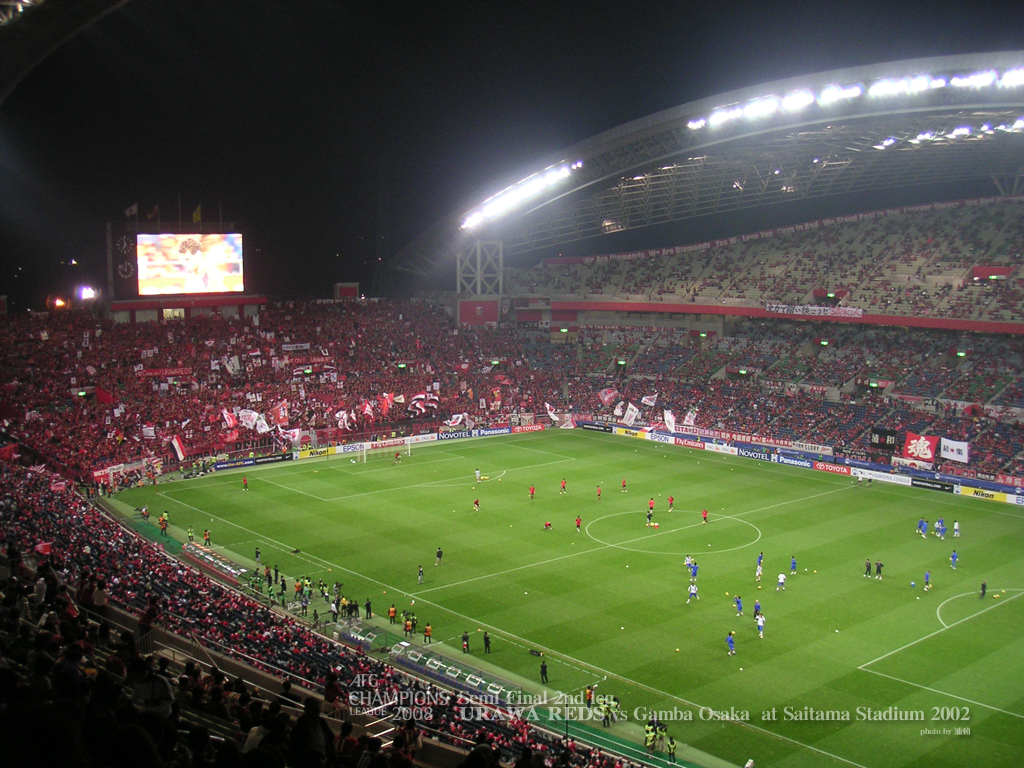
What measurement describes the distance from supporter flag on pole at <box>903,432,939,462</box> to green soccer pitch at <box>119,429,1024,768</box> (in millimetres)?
2669

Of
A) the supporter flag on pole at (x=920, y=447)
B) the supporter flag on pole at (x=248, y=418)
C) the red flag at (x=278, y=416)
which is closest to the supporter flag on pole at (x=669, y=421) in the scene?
the supporter flag on pole at (x=920, y=447)

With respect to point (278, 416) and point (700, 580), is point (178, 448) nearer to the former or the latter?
point (278, 416)

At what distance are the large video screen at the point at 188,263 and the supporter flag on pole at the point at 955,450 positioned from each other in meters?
50.2

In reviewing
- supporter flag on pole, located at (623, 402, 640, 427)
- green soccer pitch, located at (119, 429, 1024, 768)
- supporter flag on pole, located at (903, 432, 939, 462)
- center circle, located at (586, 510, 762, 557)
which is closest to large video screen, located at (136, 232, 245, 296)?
green soccer pitch, located at (119, 429, 1024, 768)

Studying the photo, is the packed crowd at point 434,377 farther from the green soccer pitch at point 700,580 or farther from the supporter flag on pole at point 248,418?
the green soccer pitch at point 700,580

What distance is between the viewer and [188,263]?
213ft

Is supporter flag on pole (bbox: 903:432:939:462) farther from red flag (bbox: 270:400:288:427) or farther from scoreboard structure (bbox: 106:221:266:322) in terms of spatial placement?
scoreboard structure (bbox: 106:221:266:322)

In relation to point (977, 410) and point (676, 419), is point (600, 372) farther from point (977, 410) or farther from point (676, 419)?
point (977, 410)

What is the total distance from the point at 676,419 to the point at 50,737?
66371 millimetres

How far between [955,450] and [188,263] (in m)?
53.3

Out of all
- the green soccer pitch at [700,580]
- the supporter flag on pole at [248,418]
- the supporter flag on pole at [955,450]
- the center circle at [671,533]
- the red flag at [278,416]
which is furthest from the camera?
the red flag at [278,416]

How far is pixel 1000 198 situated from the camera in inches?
2719

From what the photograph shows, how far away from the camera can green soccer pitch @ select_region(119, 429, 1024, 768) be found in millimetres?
26156

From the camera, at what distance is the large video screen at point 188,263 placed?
206 feet
